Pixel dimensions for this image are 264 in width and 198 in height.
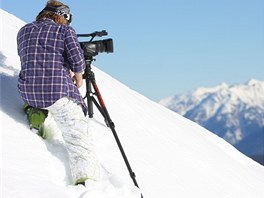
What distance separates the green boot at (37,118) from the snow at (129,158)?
0.11 m

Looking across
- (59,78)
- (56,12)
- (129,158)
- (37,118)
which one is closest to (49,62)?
(59,78)

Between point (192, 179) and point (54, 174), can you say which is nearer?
point (54, 174)

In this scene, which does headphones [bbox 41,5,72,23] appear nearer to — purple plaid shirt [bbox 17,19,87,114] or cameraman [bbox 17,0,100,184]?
cameraman [bbox 17,0,100,184]

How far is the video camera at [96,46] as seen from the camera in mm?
6750

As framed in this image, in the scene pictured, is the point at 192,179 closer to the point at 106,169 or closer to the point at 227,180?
the point at 227,180

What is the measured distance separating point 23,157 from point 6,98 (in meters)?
1.66

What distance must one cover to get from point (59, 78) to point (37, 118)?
75 centimetres

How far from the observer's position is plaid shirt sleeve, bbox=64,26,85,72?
6.09 metres

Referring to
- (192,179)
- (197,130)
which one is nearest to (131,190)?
(192,179)

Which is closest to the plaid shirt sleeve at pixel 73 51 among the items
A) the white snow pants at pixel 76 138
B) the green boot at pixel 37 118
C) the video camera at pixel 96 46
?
the white snow pants at pixel 76 138

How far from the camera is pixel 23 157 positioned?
600cm

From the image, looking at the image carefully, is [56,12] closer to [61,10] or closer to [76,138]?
[61,10]

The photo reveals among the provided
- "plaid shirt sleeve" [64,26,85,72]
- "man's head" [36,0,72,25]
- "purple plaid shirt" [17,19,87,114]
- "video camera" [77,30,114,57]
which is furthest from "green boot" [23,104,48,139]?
"man's head" [36,0,72,25]

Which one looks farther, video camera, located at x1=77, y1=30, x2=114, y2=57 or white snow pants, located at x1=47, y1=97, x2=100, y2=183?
video camera, located at x1=77, y1=30, x2=114, y2=57
